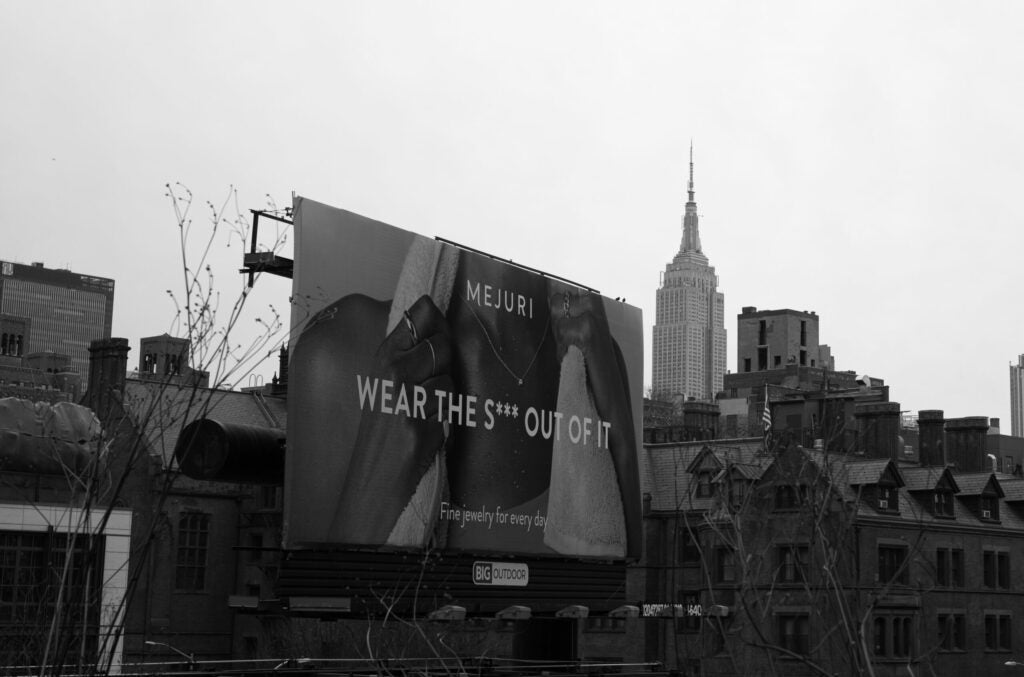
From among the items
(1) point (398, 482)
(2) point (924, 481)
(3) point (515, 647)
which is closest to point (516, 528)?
(1) point (398, 482)

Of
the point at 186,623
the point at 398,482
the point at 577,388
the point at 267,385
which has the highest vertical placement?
the point at 267,385

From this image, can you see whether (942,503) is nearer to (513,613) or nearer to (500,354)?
(513,613)

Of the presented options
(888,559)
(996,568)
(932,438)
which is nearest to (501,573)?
(888,559)

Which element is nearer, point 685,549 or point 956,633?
point 956,633

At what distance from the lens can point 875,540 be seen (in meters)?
46.0

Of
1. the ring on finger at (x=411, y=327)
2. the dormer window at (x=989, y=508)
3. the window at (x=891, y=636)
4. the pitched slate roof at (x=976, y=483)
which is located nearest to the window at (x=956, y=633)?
the window at (x=891, y=636)

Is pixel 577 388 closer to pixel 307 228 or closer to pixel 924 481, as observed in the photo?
pixel 307 228

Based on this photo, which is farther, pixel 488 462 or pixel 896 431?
pixel 896 431

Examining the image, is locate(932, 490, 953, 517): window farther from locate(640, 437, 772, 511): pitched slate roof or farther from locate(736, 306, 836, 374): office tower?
locate(736, 306, 836, 374): office tower

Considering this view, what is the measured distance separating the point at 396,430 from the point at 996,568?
3615 cm

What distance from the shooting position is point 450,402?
22094 mm

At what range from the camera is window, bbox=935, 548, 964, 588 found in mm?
47938

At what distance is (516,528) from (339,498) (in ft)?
12.9

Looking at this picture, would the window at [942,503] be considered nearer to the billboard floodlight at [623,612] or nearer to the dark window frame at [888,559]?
the dark window frame at [888,559]
